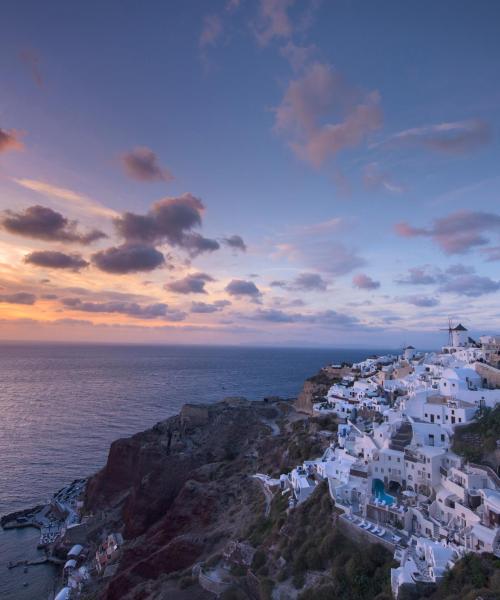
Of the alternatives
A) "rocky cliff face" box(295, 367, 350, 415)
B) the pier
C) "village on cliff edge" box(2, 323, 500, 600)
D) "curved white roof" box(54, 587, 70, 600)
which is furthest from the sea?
"rocky cliff face" box(295, 367, 350, 415)

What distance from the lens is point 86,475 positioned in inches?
2662

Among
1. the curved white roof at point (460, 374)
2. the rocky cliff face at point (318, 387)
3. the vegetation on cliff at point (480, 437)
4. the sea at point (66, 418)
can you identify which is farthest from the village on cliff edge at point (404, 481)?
the rocky cliff face at point (318, 387)

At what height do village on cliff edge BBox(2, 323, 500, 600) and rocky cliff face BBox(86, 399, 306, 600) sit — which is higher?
village on cliff edge BBox(2, 323, 500, 600)

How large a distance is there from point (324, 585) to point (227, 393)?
104837 millimetres

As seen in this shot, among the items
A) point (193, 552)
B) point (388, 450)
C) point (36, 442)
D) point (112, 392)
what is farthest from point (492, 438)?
point (112, 392)

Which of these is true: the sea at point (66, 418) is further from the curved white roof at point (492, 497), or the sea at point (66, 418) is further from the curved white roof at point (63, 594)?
the curved white roof at point (492, 497)

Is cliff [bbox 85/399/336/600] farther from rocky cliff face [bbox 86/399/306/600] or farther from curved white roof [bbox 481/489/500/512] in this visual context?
curved white roof [bbox 481/489/500/512]

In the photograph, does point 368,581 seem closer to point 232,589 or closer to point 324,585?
point 324,585

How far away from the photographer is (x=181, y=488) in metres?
52.3

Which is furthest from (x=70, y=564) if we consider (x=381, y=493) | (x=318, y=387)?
(x=318, y=387)

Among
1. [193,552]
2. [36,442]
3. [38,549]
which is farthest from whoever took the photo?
[36,442]

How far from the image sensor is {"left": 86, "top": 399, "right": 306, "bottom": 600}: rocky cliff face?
39969 mm

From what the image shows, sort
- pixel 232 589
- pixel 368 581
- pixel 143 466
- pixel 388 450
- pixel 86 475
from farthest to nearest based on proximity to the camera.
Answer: pixel 86 475 → pixel 143 466 → pixel 388 450 → pixel 232 589 → pixel 368 581

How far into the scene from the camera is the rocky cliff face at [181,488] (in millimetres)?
39969
